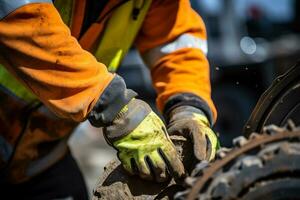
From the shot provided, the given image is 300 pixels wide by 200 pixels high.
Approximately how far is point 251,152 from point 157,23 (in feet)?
4.16

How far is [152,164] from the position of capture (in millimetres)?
2361

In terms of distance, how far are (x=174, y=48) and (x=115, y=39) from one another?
254 millimetres

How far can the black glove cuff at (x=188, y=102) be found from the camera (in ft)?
9.42

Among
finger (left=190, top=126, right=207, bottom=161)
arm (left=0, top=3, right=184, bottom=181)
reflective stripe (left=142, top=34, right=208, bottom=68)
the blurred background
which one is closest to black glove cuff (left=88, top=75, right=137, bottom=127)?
arm (left=0, top=3, right=184, bottom=181)

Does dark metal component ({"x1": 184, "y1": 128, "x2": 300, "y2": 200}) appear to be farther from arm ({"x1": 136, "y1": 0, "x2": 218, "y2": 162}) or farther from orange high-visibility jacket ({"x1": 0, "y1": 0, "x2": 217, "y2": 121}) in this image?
arm ({"x1": 136, "y1": 0, "x2": 218, "y2": 162})

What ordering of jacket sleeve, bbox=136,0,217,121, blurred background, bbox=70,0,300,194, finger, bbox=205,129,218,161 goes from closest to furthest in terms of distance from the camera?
finger, bbox=205,129,218,161, jacket sleeve, bbox=136,0,217,121, blurred background, bbox=70,0,300,194

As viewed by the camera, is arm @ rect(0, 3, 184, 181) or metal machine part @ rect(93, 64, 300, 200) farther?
arm @ rect(0, 3, 184, 181)

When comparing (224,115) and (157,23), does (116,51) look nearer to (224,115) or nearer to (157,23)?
(157,23)

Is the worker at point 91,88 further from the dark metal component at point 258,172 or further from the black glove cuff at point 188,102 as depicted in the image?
the dark metal component at point 258,172

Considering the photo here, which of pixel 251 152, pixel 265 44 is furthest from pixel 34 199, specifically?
pixel 265 44

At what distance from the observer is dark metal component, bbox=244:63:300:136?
2.25 meters

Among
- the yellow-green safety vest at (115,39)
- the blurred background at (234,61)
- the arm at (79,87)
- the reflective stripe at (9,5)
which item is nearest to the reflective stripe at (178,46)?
the yellow-green safety vest at (115,39)

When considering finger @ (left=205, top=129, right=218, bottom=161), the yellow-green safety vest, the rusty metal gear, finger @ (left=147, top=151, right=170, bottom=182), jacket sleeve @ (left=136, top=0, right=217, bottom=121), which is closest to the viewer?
the rusty metal gear

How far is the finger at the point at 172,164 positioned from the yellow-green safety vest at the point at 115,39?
2.35ft
